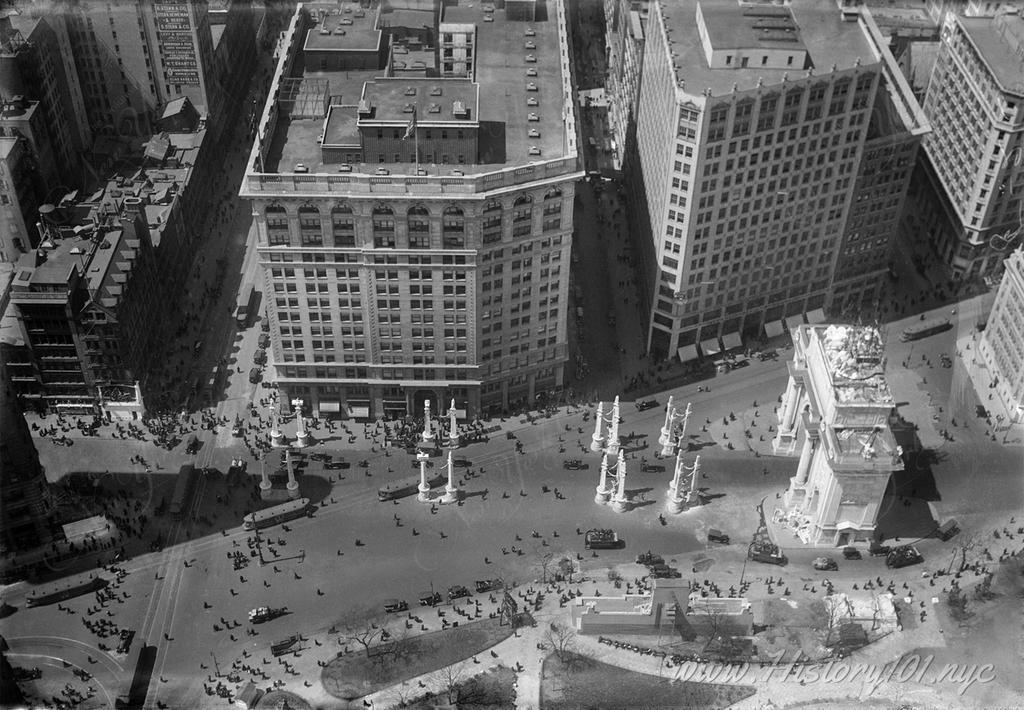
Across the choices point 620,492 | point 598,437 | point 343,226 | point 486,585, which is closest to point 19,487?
point 343,226

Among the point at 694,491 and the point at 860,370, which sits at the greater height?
the point at 860,370

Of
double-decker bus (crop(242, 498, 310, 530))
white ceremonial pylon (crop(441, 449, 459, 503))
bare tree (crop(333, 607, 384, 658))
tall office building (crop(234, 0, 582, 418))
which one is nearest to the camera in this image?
bare tree (crop(333, 607, 384, 658))

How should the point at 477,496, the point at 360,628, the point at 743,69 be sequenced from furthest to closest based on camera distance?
the point at 477,496 → the point at 743,69 → the point at 360,628

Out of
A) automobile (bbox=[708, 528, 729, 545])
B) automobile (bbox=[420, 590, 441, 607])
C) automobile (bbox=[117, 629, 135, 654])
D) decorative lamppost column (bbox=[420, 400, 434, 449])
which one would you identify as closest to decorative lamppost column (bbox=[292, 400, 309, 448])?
decorative lamppost column (bbox=[420, 400, 434, 449])

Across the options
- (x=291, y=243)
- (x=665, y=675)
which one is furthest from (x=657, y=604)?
(x=291, y=243)

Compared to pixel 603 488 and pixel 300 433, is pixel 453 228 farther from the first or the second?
pixel 603 488

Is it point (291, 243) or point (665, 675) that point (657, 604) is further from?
point (291, 243)

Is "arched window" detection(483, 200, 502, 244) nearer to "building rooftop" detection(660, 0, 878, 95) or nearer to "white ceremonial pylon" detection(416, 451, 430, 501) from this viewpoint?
"white ceremonial pylon" detection(416, 451, 430, 501)

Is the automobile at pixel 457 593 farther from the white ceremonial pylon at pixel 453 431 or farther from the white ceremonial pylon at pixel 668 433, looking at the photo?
the white ceremonial pylon at pixel 668 433
